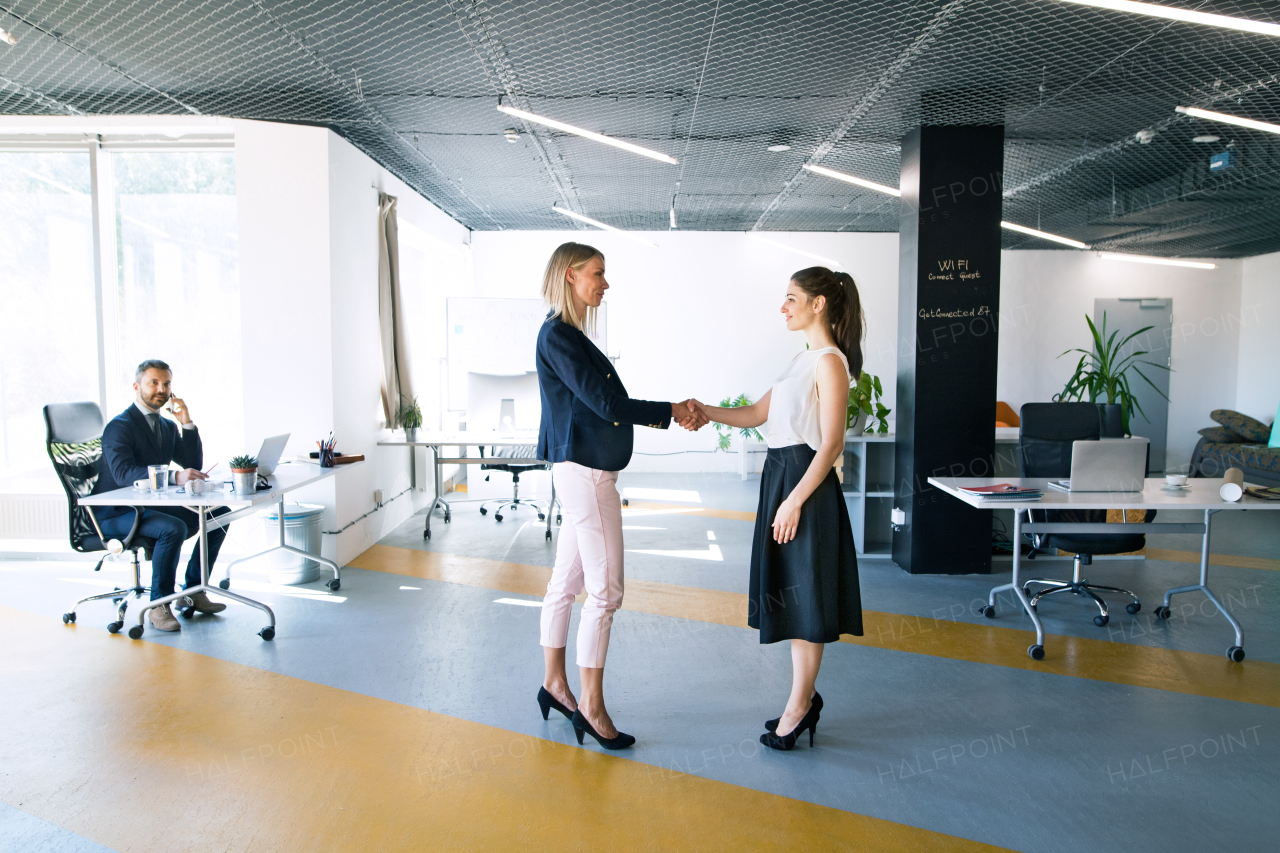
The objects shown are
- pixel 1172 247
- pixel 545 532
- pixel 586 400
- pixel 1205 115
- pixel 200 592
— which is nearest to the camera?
pixel 586 400

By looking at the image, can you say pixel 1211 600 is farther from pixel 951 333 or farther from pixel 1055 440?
pixel 951 333

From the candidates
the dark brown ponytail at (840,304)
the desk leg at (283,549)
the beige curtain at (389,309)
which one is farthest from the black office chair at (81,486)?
the dark brown ponytail at (840,304)

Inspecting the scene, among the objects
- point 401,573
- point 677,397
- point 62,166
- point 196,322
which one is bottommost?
point 401,573

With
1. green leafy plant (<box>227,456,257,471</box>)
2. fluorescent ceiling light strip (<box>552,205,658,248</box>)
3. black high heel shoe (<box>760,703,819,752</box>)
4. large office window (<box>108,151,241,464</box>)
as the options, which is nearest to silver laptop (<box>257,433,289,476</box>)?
green leafy plant (<box>227,456,257,471</box>)

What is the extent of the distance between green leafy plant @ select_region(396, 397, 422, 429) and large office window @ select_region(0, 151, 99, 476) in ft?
6.94

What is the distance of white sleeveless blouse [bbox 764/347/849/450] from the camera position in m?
2.44

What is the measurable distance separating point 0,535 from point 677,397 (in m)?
6.61

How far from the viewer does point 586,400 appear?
2.44 m

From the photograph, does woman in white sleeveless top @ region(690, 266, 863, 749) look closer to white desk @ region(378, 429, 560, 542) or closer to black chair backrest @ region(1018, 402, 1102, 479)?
black chair backrest @ region(1018, 402, 1102, 479)

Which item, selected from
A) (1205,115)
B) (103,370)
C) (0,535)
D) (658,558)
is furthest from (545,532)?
(1205,115)

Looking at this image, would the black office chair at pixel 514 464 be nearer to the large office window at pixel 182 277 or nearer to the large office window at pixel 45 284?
the large office window at pixel 182 277

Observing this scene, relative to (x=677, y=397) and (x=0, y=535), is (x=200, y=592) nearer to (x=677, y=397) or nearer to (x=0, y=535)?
(x=0, y=535)

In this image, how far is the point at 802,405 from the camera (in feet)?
8.01

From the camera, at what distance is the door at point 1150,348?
9.73 meters
